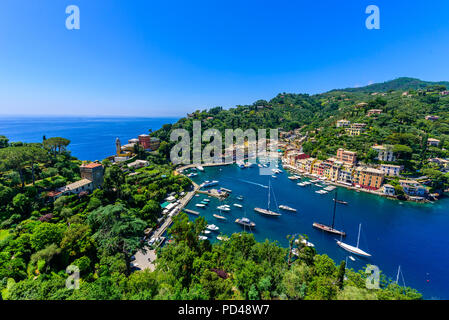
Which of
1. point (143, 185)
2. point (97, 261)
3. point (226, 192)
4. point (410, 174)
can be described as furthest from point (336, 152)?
point (97, 261)

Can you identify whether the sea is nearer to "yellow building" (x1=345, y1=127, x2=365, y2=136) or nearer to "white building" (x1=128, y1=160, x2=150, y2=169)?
"white building" (x1=128, y1=160, x2=150, y2=169)

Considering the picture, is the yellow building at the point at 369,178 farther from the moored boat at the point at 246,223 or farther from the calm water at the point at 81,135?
the calm water at the point at 81,135

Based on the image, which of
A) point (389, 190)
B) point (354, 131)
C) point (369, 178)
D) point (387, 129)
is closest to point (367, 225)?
point (389, 190)

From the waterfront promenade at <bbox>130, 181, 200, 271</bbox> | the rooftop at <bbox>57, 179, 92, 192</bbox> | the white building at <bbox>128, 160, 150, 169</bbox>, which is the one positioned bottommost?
the waterfront promenade at <bbox>130, 181, 200, 271</bbox>

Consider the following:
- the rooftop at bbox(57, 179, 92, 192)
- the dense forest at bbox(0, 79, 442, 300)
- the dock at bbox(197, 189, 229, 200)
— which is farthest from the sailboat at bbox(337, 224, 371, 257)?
the rooftop at bbox(57, 179, 92, 192)

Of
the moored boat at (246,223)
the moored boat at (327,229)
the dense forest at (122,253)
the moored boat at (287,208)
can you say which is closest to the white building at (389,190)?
the dense forest at (122,253)

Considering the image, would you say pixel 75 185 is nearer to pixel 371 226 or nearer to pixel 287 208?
pixel 287 208

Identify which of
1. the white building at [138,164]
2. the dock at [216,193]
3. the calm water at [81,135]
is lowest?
the dock at [216,193]

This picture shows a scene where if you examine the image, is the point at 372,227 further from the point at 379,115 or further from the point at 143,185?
the point at 379,115
